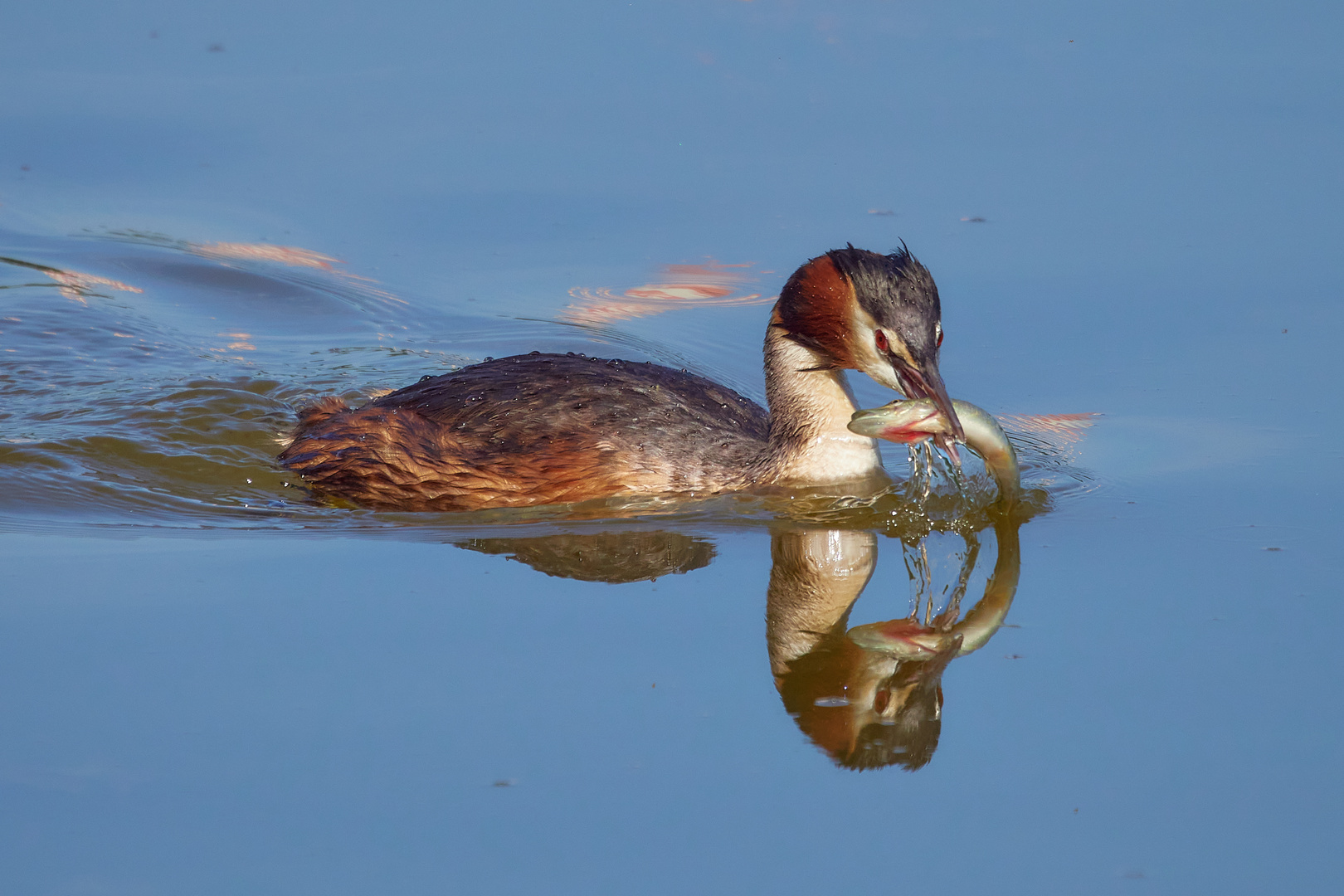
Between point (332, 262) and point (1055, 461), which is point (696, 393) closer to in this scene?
point (1055, 461)

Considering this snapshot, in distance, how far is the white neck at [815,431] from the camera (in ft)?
26.5

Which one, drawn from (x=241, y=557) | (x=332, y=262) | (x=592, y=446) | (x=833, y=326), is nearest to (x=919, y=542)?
(x=833, y=326)

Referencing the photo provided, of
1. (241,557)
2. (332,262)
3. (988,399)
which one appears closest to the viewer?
(241,557)

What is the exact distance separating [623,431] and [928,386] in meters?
1.54

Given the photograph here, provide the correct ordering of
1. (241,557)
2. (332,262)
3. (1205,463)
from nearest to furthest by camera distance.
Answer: (241,557), (1205,463), (332,262)

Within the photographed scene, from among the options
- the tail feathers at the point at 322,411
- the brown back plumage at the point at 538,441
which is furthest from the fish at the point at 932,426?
the tail feathers at the point at 322,411

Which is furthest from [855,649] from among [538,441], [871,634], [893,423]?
[538,441]

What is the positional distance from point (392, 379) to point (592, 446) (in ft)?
9.13

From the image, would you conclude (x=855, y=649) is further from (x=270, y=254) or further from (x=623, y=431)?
(x=270, y=254)

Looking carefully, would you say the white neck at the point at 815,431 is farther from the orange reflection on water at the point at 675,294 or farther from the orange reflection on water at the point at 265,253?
the orange reflection on water at the point at 265,253

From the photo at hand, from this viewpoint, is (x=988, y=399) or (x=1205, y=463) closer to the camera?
(x=1205, y=463)

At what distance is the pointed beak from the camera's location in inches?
282

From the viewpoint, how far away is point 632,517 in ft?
25.6

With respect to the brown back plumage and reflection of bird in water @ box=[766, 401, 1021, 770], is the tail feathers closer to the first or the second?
the brown back plumage
